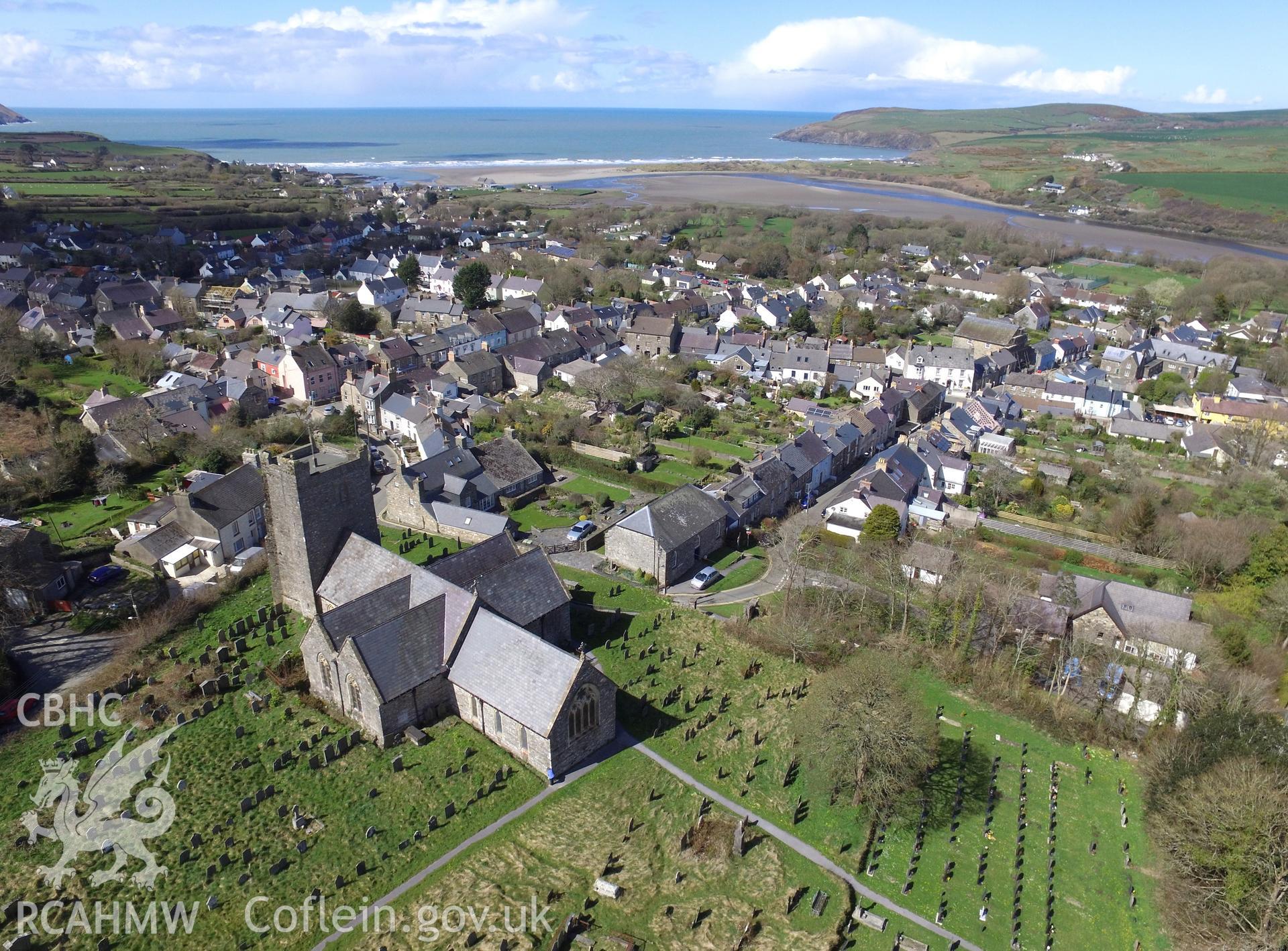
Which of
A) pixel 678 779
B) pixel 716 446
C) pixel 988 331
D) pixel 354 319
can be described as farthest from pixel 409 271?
pixel 678 779

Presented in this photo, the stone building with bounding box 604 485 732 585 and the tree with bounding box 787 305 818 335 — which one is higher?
the tree with bounding box 787 305 818 335

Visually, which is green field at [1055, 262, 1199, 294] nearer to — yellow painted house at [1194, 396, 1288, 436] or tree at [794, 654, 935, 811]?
yellow painted house at [1194, 396, 1288, 436]

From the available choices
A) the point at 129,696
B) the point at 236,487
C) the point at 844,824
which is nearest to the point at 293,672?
the point at 129,696

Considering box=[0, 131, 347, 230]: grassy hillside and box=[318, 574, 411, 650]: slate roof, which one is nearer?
box=[318, 574, 411, 650]: slate roof

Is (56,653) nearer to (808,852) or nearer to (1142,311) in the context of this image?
(808,852)

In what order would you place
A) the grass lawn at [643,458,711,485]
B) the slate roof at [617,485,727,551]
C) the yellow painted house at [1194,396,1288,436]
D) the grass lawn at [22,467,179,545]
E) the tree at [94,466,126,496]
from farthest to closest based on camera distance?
the yellow painted house at [1194,396,1288,436] → the grass lawn at [643,458,711,485] → the tree at [94,466,126,496] → the grass lawn at [22,467,179,545] → the slate roof at [617,485,727,551]

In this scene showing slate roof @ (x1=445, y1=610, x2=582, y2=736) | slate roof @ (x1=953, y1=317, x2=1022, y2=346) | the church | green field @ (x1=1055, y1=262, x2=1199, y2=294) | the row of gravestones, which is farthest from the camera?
green field @ (x1=1055, y1=262, x2=1199, y2=294)

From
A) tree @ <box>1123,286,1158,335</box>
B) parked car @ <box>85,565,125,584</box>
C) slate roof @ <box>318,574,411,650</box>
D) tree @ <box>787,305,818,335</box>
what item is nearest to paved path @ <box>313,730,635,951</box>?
slate roof @ <box>318,574,411,650</box>

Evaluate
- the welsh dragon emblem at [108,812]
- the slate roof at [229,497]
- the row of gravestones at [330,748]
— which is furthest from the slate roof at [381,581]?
the slate roof at [229,497]
